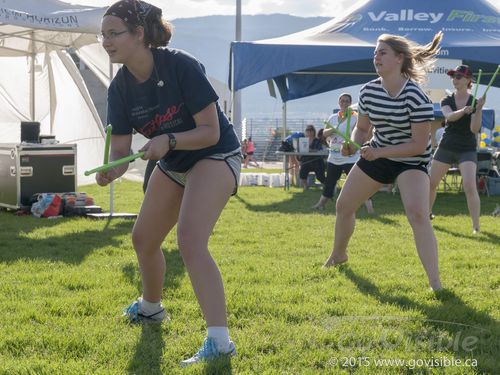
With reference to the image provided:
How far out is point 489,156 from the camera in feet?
38.7

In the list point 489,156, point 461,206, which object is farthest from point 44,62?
point 489,156

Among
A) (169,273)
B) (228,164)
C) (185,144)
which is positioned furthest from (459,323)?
(169,273)

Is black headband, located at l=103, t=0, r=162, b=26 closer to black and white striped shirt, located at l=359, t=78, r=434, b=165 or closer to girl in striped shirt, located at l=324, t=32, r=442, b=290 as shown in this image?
girl in striped shirt, located at l=324, t=32, r=442, b=290

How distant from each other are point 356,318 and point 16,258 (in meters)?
3.24

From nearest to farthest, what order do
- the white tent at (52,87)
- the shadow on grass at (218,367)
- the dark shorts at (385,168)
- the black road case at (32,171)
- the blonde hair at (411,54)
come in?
the shadow on grass at (218,367), the blonde hair at (411,54), the dark shorts at (385,168), the black road case at (32,171), the white tent at (52,87)

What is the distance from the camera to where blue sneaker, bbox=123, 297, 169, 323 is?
329 cm

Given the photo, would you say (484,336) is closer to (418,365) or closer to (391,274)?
(418,365)

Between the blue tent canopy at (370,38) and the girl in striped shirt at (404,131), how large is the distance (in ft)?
23.6

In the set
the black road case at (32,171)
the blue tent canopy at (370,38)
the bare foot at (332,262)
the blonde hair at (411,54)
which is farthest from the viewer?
the blue tent canopy at (370,38)

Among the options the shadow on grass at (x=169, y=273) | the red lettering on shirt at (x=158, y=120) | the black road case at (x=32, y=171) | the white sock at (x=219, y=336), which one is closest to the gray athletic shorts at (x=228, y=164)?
the red lettering on shirt at (x=158, y=120)

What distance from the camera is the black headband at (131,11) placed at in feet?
8.48

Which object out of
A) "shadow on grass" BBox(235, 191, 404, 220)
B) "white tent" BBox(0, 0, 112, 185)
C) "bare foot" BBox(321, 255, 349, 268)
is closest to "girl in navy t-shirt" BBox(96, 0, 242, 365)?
"bare foot" BBox(321, 255, 349, 268)

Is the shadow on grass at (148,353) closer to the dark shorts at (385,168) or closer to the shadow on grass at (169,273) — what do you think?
the shadow on grass at (169,273)

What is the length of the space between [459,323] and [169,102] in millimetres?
2088
